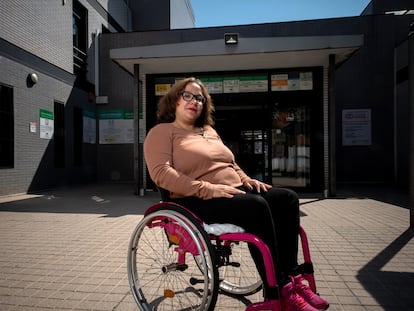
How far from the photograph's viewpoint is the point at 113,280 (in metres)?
2.42

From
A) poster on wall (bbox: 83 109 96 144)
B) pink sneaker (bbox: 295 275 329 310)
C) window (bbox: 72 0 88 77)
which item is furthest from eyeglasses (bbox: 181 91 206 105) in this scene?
window (bbox: 72 0 88 77)

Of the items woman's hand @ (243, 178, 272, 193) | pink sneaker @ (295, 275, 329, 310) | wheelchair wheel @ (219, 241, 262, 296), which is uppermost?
woman's hand @ (243, 178, 272, 193)

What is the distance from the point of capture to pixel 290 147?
25.6ft

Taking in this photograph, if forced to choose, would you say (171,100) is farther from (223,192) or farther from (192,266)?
(192,266)

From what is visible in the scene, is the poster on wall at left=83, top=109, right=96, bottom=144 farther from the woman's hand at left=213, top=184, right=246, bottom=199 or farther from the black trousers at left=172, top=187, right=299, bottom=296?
the woman's hand at left=213, top=184, right=246, bottom=199

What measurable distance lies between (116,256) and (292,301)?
204 cm

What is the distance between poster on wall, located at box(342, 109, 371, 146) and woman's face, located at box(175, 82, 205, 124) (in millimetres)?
8949

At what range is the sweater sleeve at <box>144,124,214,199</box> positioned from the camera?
1.70m

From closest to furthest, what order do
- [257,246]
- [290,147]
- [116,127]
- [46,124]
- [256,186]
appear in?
[257,246], [256,186], [290,147], [46,124], [116,127]

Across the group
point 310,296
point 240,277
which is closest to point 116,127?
point 240,277

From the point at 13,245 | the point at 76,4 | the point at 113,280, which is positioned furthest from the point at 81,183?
the point at 113,280

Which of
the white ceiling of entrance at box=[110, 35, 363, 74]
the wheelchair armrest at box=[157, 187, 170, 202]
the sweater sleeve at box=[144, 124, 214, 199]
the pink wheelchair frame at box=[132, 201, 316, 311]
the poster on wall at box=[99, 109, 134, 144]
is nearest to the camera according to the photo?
the pink wheelchair frame at box=[132, 201, 316, 311]

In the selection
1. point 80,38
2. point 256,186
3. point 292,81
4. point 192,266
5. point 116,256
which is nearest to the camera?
point 256,186

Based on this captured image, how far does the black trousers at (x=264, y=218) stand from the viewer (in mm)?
1582
